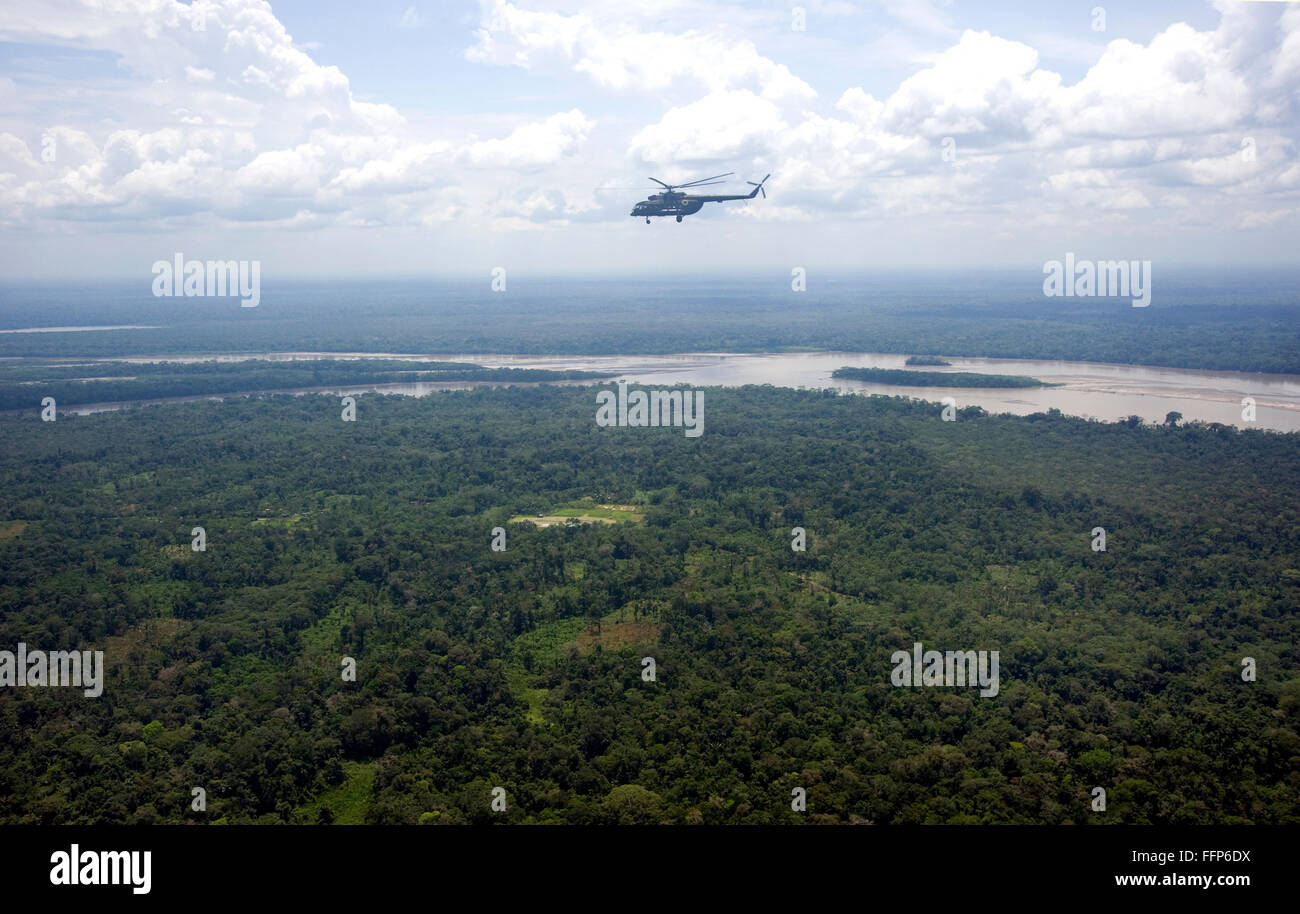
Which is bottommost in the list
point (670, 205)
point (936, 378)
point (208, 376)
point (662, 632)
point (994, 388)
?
point (662, 632)

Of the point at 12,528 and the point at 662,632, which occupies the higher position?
the point at 12,528

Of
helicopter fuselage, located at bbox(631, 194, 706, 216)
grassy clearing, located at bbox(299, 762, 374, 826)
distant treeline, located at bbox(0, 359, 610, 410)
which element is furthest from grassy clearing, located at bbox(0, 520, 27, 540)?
distant treeline, located at bbox(0, 359, 610, 410)

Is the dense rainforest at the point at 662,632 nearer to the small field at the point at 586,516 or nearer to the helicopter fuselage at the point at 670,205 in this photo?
the small field at the point at 586,516

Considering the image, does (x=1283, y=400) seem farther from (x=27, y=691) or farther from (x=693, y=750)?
(x=27, y=691)

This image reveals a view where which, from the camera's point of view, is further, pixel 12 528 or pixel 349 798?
pixel 12 528

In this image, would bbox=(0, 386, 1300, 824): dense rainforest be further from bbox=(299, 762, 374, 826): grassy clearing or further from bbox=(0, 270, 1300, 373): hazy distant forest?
bbox=(0, 270, 1300, 373): hazy distant forest

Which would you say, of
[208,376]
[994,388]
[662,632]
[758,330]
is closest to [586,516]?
[662,632]

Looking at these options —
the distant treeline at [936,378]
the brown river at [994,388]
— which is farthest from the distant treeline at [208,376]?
the distant treeline at [936,378]

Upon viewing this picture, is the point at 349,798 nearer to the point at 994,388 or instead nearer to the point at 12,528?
the point at 12,528
